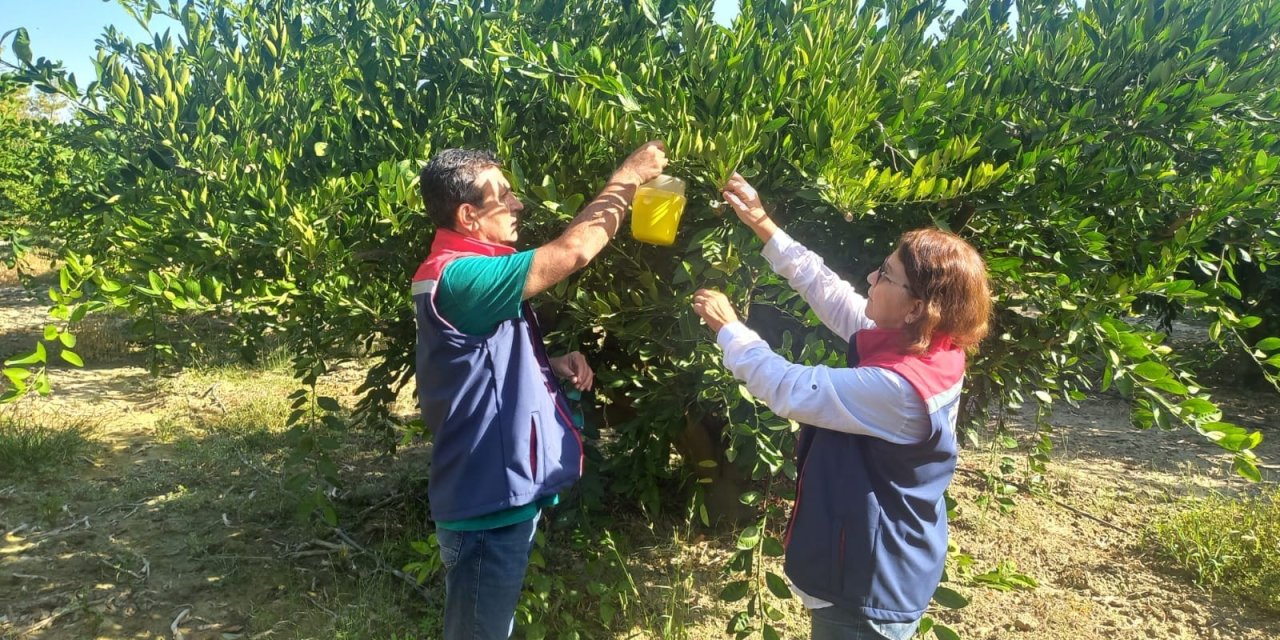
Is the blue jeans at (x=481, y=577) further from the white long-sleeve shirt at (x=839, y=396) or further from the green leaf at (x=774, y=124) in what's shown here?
the green leaf at (x=774, y=124)

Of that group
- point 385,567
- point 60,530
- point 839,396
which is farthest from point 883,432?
point 60,530

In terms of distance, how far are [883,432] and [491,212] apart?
3.32 feet

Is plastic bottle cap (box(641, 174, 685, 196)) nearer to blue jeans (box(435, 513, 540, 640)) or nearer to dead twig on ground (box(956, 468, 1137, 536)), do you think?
blue jeans (box(435, 513, 540, 640))

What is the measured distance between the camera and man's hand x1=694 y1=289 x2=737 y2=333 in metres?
1.85

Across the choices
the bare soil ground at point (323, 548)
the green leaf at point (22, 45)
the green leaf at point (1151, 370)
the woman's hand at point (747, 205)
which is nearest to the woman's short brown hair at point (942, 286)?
the woman's hand at point (747, 205)

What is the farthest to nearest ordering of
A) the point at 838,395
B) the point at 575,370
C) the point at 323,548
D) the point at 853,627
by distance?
the point at 323,548 → the point at 575,370 → the point at 853,627 → the point at 838,395

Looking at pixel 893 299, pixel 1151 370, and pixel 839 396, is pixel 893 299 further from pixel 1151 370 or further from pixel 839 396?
pixel 1151 370

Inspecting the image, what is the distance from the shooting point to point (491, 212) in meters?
1.96

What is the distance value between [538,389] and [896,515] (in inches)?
33.8

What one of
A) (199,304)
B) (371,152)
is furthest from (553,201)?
(199,304)

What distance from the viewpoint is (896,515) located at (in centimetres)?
175

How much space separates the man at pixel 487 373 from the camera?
6.04ft

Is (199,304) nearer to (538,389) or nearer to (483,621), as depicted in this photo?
(538,389)

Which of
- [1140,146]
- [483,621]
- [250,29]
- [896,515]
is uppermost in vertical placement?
[250,29]
